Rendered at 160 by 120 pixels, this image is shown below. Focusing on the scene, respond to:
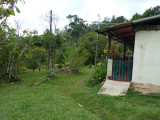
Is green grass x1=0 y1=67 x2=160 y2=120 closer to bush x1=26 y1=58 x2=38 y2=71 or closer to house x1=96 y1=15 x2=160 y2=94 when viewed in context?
house x1=96 y1=15 x2=160 y2=94

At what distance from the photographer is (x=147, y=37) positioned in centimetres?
487

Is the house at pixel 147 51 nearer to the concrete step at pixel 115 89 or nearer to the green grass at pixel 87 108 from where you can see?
the concrete step at pixel 115 89

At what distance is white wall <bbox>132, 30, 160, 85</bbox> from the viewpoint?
471cm

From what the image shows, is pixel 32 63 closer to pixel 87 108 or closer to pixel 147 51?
pixel 87 108

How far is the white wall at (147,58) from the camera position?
A: 471cm

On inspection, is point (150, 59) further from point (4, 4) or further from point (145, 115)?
point (4, 4)

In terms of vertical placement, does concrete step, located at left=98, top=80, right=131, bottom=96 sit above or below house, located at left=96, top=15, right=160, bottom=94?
below

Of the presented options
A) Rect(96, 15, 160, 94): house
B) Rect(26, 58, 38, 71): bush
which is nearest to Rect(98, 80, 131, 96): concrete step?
Rect(96, 15, 160, 94): house

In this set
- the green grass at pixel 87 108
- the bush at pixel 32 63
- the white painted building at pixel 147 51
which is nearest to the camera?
the green grass at pixel 87 108

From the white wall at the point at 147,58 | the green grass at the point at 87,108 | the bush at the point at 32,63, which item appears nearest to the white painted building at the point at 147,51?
the white wall at the point at 147,58

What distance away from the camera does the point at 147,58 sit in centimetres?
487

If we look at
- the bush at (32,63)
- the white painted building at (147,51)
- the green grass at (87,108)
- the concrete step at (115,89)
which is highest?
the white painted building at (147,51)

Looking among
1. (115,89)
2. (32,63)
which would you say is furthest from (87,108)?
(32,63)

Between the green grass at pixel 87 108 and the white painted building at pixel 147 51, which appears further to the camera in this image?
the white painted building at pixel 147 51
